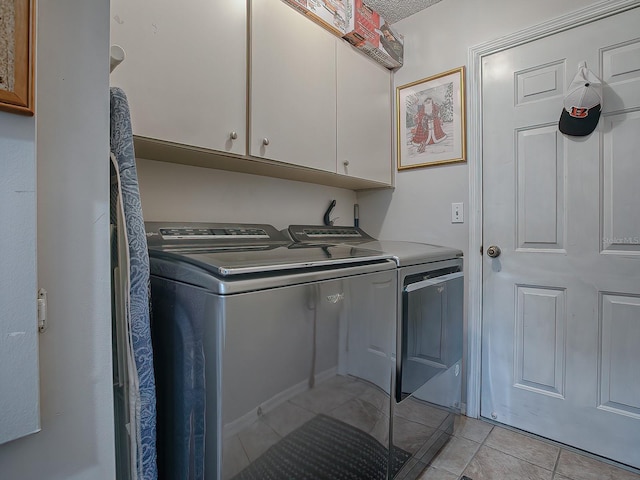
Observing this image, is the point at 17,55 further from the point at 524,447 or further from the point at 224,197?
the point at 524,447

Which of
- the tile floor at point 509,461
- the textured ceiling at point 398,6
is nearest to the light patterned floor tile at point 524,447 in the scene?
the tile floor at point 509,461

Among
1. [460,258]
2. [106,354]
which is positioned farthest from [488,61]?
[106,354]

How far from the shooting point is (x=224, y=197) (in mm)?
1674

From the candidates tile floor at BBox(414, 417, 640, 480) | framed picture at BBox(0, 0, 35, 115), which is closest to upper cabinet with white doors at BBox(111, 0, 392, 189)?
framed picture at BBox(0, 0, 35, 115)

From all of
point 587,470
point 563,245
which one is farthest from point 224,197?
point 587,470

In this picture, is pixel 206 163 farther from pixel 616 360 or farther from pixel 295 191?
pixel 616 360

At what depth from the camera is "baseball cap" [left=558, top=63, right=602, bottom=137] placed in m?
1.58

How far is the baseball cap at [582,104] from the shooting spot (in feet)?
5.19

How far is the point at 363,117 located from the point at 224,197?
952mm

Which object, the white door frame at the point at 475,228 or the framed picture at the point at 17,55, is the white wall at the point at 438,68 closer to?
the white door frame at the point at 475,228

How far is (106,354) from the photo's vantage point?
2.26 feet

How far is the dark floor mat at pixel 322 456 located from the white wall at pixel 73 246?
14.9 inches

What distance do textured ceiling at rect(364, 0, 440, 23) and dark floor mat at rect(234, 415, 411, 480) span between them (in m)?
2.26

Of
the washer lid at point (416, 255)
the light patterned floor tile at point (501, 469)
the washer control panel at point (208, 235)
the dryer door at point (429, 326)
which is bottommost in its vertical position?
the light patterned floor tile at point (501, 469)
